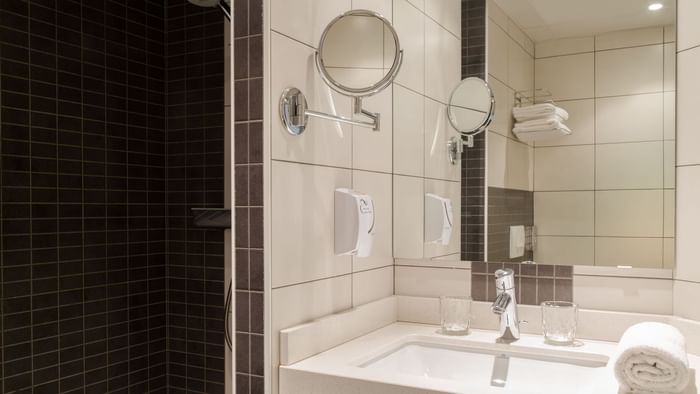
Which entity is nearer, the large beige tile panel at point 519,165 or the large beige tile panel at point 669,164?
the large beige tile panel at point 669,164

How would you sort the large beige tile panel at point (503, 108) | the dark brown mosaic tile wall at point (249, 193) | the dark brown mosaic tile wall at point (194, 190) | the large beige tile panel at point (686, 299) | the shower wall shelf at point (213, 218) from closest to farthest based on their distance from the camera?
the dark brown mosaic tile wall at point (249, 193)
the large beige tile panel at point (686, 299)
the large beige tile panel at point (503, 108)
the shower wall shelf at point (213, 218)
the dark brown mosaic tile wall at point (194, 190)

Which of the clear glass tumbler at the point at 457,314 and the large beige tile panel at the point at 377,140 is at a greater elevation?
the large beige tile panel at the point at 377,140

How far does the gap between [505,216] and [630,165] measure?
0.34 metres

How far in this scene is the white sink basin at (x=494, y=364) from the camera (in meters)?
1.33

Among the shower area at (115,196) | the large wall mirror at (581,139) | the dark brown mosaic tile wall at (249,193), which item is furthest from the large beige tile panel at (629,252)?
the shower area at (115,196)

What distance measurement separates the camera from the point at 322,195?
55.7 inches

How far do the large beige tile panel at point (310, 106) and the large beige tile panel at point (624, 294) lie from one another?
70 centimetres

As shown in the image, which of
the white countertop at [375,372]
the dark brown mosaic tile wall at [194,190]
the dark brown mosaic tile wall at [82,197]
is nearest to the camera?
the white countertop at [375,372]

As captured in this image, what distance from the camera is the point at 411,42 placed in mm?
1792

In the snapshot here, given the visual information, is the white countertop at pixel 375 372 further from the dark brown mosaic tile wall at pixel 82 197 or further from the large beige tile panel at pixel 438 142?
the dark brown mosaic tile wall at pixel 82 197

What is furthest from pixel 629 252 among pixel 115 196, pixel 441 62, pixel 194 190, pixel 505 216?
pixel 115 196

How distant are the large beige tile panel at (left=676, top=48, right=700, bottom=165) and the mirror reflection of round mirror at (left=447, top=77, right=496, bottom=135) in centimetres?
46

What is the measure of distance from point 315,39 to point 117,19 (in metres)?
1.51

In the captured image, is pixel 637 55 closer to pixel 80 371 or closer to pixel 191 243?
pixel 191 243
